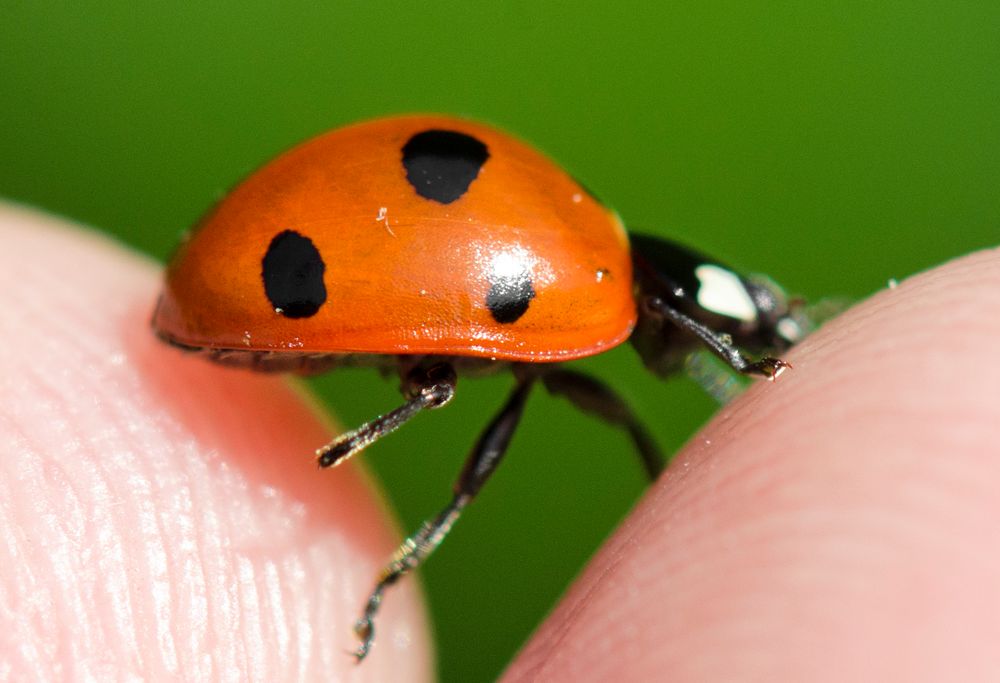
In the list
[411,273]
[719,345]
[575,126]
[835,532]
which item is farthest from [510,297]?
[575,126]

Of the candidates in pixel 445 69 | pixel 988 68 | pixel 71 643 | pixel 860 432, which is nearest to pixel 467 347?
→ pixel 860 432

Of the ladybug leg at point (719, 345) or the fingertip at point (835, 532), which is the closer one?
the fingertip at point (835, 532)

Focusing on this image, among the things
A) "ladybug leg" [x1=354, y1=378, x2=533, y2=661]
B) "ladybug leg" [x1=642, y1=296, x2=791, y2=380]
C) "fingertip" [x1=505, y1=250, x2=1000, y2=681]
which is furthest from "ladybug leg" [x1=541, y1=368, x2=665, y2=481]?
"fingertip" [x1=505, y1=250, x2=1000, y2=681]

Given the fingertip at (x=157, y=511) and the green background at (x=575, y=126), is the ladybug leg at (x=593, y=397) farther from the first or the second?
the green background at (x=575, y=126)

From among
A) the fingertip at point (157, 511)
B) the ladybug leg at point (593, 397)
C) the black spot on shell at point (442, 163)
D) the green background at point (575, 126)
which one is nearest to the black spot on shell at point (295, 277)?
the black spot on shell at point (442, 163)

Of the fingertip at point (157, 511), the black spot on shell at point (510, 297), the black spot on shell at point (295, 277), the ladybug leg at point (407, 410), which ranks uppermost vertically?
the black spot on shell at point (510, 297)

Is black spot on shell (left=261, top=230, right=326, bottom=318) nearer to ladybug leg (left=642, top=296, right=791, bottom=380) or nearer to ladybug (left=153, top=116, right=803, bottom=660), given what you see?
ladybug (left=153, top=116, right=803, bottom=660)

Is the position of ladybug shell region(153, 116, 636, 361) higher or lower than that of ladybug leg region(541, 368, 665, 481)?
higher
